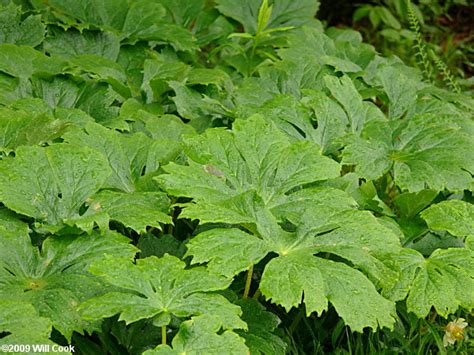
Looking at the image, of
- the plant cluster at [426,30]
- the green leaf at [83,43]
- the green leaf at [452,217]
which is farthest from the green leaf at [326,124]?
the plant cluster at [426,30]

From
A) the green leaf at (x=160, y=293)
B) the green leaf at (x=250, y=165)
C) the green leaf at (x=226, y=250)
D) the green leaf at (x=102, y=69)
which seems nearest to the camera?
the green leaf at (x=160, y=293)

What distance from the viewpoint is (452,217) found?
86.7 inches

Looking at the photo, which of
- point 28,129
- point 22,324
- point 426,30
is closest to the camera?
point 22,324

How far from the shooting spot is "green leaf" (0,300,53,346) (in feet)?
4.97

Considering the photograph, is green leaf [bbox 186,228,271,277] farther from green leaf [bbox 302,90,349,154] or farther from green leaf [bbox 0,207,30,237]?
green leaf [bbox 302,90,349,154]

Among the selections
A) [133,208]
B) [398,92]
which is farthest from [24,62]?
[398,92]

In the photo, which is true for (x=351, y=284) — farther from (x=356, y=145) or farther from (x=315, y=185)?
(x=356, y=145)

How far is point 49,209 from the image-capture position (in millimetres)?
1959

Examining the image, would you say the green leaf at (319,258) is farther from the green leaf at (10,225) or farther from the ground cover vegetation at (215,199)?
the green leaf at (10,225)

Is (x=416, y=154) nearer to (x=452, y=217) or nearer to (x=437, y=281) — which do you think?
(x=452, y=217)

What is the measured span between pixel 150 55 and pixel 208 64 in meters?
0.52

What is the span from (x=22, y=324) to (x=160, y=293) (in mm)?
318

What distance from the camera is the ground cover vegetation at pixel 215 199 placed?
1.73 m

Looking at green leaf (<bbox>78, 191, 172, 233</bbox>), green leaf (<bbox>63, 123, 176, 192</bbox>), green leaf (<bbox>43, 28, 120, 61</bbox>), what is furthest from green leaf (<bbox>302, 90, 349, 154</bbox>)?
green leaf (<bbox>43, 28, 120, 61</bbox>)
